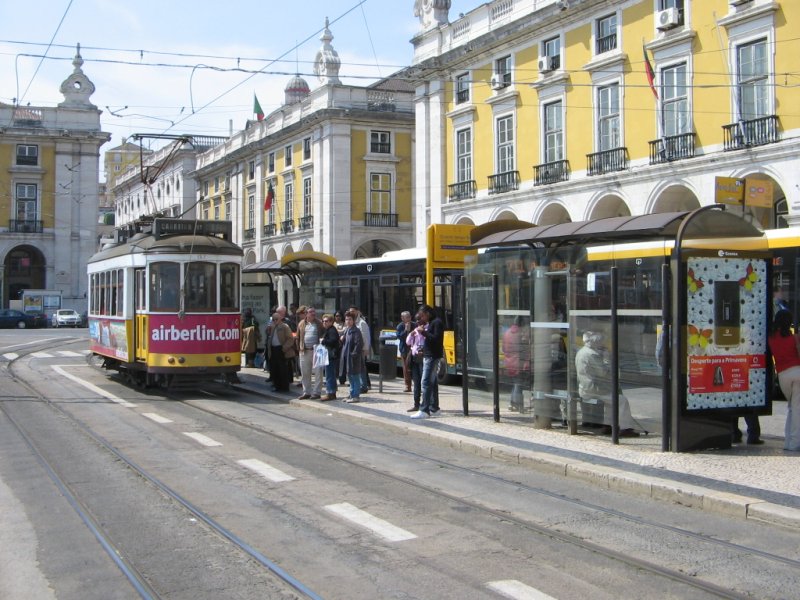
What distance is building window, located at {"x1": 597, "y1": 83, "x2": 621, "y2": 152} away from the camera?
28609 mm

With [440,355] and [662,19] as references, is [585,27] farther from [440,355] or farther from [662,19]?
[440,355]

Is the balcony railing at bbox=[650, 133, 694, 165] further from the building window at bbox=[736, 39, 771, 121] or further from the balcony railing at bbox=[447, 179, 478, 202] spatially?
the balcony railing at bbox=[447, 179, 478, 202]

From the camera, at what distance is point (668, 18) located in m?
26.1

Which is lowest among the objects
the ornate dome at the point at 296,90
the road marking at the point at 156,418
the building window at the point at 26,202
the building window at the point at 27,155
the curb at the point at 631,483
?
the road marking at the point at 156,418

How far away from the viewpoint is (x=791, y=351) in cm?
1072

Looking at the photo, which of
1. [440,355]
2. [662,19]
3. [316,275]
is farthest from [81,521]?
[662,19]

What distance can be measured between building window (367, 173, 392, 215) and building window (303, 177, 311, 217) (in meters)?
3.63

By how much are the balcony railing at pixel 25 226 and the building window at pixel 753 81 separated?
57926 mm

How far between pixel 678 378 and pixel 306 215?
4139 cm

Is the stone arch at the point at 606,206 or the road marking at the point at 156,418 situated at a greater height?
the stone arch at the point at 606,206

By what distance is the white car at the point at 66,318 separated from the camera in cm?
6330

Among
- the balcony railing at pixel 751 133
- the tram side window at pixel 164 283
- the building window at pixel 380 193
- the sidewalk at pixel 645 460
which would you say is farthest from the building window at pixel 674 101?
the building window at pixel 380 193

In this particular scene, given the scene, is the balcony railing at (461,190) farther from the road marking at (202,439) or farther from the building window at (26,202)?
the building window at (26,202)

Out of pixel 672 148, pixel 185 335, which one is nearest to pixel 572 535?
pixel 185 335
